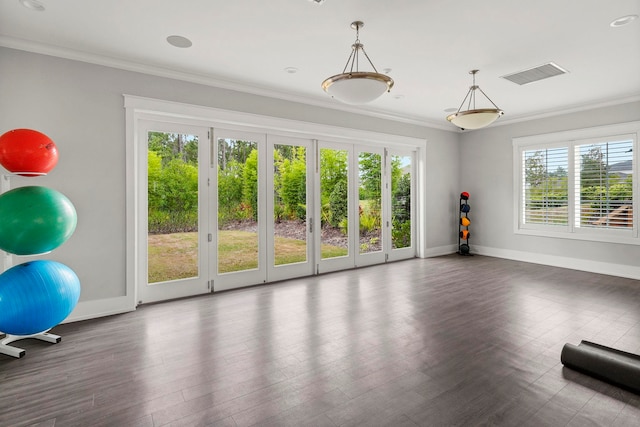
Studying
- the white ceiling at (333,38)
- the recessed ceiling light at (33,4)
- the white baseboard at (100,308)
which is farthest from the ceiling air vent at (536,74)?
the white baseboard at (100,308)

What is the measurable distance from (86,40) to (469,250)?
7.92 m

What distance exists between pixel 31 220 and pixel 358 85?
2928 mm

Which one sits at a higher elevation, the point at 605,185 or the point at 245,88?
the point at 245,88

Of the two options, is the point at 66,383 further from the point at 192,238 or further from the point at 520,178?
the point at 520,178

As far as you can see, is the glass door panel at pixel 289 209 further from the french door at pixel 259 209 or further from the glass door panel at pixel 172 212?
the glass door panel at pixel 172 212

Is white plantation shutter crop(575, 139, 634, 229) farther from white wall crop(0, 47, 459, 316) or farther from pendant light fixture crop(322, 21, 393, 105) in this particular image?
white wall crop(0, 47, 459, 316)

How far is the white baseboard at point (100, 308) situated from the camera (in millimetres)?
3834

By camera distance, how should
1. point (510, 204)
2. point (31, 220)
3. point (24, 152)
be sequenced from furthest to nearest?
point (510, 204), point (24, 152), point (31, 220)

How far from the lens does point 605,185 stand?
19.6 feet

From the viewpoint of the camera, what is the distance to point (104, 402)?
230 cm

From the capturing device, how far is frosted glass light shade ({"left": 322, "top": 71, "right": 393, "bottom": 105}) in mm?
3066

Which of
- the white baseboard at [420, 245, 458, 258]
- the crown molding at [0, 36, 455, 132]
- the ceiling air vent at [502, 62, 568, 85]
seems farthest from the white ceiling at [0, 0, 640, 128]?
the white baseboard at [420, 245, 458, 258]

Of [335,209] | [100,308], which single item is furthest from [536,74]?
[100,308]

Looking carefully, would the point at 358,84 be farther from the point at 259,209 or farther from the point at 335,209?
the point at 335,209
